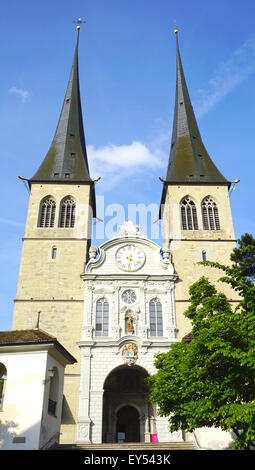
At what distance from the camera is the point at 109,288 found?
23188mm

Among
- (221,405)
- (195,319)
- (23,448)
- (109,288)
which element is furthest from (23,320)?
(221,405)

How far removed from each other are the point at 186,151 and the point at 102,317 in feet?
49.1

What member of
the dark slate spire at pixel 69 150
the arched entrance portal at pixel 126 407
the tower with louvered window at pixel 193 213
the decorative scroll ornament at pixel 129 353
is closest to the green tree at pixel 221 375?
the decorative scroll ornament at pixel 129 353

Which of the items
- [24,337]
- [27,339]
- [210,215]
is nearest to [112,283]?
[210,215]

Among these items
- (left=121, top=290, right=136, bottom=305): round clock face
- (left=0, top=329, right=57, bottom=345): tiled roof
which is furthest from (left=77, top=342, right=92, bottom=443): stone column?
(left=0, top=329, right=57, bottom=345): tiled roof

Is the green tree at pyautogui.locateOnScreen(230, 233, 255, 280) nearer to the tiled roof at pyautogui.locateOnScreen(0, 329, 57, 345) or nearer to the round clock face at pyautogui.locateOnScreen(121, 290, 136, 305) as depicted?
the round clock face at pyautogui.locateOnScreen(121, 290, 136, 305)

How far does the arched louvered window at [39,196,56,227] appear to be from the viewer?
2640 centimetres

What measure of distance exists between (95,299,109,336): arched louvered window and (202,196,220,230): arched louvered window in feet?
28.0

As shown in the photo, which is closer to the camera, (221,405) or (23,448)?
(221,405)

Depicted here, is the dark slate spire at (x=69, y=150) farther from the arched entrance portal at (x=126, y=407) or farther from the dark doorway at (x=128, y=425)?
the dark doorway at (x=128, y=425)

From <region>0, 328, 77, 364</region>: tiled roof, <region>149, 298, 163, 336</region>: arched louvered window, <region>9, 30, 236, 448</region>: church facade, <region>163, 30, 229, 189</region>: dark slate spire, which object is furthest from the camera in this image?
<region>163, 30, 229, 189</region>: dark slate spire

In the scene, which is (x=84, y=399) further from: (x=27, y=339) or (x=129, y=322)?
→ (x=27, y=339)
